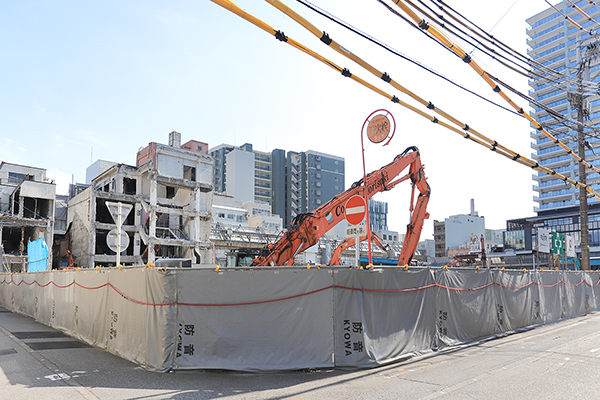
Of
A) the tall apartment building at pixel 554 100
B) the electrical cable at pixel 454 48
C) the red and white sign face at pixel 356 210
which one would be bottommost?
the red and white sign face at pixel 356 210

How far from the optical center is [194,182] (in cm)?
5041

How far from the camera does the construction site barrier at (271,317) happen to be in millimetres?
8992

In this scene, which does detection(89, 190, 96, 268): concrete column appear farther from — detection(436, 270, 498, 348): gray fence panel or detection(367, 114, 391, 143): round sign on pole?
detection(436, 270, 498, 348): gray fence panel

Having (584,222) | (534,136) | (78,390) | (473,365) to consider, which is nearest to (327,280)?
(473,365)

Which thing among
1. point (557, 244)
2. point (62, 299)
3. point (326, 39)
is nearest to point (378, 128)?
point (326, 39)

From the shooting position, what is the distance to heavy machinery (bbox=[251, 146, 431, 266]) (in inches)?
645

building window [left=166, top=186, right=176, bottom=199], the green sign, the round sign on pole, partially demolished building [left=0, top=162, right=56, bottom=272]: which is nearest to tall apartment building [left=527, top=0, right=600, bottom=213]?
the green sign

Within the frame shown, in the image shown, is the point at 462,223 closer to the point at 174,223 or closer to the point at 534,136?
the point at 534,136

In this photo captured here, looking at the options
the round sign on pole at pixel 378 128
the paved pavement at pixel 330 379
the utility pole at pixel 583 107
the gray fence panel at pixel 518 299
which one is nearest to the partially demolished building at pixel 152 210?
the paved pavement at pixel 330 379

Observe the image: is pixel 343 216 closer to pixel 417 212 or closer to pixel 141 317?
pixel 417 212

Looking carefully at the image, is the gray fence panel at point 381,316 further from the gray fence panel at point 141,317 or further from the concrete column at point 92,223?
the concrete column at point 92,223

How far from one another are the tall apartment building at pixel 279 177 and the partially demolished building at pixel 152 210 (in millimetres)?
43817

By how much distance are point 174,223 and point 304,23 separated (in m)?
45.8

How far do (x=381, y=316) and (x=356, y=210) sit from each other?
2604 millimetres
